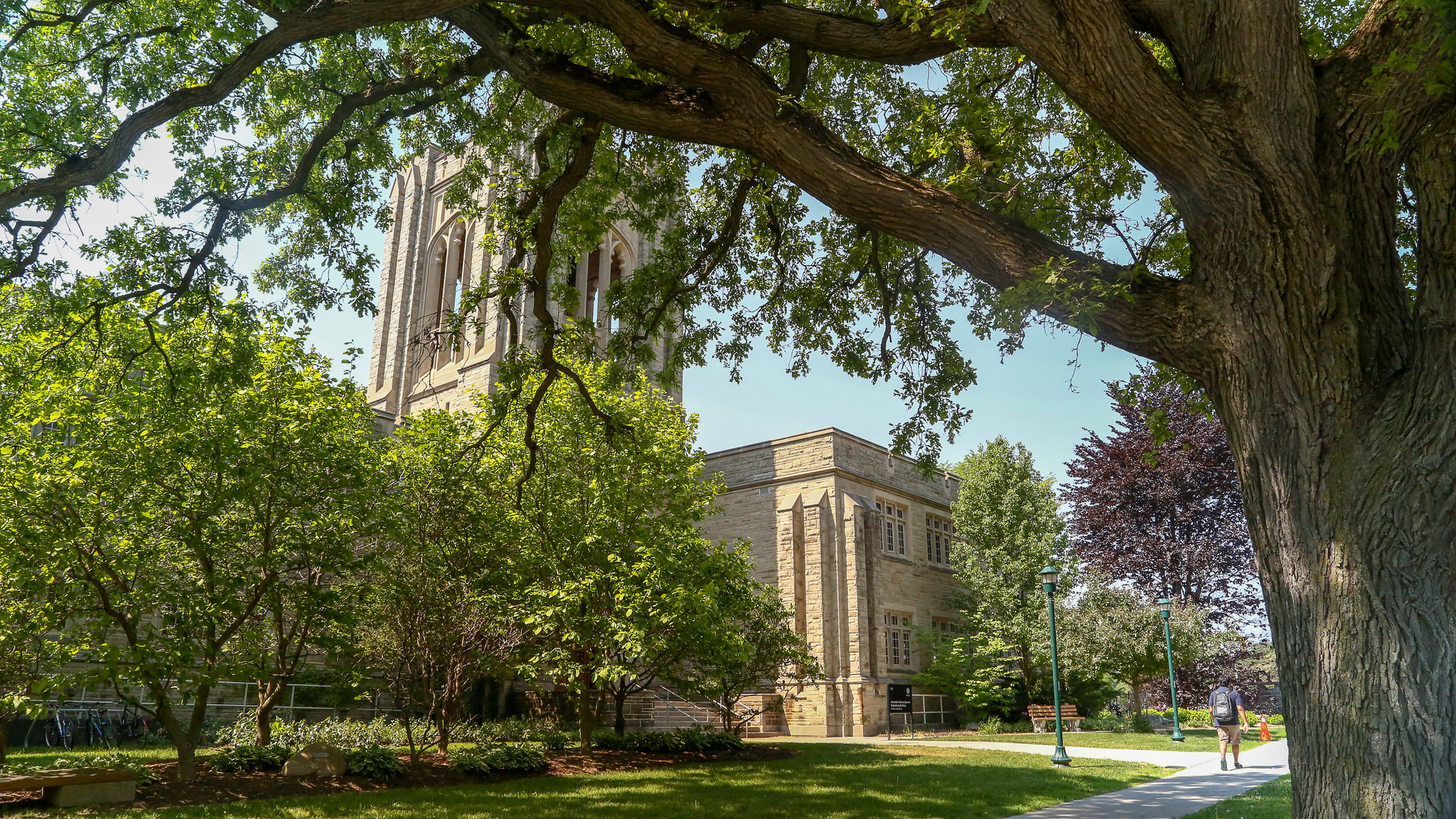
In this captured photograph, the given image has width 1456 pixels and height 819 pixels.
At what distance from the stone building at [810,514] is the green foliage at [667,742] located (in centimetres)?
683

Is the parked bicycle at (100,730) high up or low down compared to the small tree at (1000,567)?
down

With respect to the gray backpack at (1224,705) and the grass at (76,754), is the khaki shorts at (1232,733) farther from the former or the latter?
the grass at (76,754)

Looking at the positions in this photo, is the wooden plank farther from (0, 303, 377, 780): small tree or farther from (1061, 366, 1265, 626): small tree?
(1061, 366, 1265, 626): small tree

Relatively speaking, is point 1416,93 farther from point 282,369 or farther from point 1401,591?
point 282,369

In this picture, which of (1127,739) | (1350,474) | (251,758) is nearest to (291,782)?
(251,758)

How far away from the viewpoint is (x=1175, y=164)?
471 cm

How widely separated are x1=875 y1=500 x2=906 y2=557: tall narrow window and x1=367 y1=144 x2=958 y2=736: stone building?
4cm

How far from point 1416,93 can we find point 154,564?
12259mm

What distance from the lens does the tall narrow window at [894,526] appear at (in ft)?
94.7

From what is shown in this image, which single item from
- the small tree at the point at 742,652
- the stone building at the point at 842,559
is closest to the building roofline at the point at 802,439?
the stone building at the point at 842,559

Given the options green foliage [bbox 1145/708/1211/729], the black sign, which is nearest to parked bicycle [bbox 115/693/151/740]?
the black sign

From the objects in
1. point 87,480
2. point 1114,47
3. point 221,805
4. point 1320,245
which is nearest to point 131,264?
point 87,480

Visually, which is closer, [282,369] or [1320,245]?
[1320,245]

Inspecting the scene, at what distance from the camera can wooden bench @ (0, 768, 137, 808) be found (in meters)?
8.84
